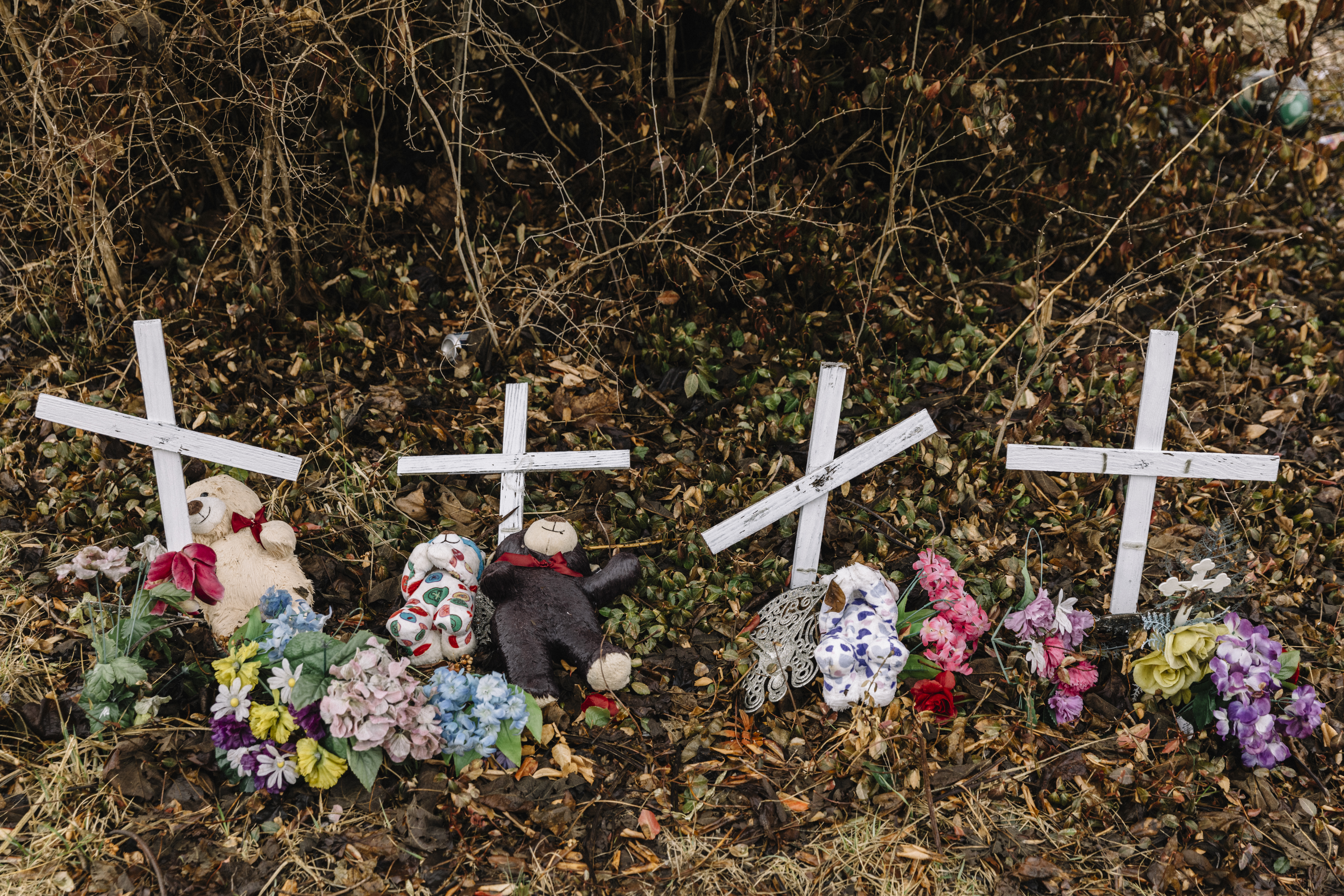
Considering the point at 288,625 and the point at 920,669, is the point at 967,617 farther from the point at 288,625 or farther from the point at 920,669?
the point at 288,625

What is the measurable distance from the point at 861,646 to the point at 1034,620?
1.91 feet

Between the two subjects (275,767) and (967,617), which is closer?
(275,767)

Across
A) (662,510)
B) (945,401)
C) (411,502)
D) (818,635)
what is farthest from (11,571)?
(945,401)

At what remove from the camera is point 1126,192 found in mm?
4258

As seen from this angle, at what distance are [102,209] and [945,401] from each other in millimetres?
3564

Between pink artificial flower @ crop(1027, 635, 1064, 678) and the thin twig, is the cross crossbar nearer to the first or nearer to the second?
pink artificial flower @ crop(1027, 635, 1064, 678)

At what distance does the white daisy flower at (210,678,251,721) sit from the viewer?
7.97 feet

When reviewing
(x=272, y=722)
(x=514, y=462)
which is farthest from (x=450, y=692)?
(x=514, y=462)

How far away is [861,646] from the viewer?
2729mm

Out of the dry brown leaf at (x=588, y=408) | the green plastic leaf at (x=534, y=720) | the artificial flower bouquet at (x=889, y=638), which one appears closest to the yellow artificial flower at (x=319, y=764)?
the green plastic leaf at (x=534, y=720)

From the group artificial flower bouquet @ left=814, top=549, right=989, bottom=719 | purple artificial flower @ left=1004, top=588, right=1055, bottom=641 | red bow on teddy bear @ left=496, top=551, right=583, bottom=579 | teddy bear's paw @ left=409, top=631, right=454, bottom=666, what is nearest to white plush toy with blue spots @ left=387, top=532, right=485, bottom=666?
teddy bear's paw @ left=409, top=631, right=454, bottom=666

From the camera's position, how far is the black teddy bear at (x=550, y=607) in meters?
2.74

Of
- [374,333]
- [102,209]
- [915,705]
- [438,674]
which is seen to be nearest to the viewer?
[438,674]

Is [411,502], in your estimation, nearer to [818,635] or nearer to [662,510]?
[662,510]
